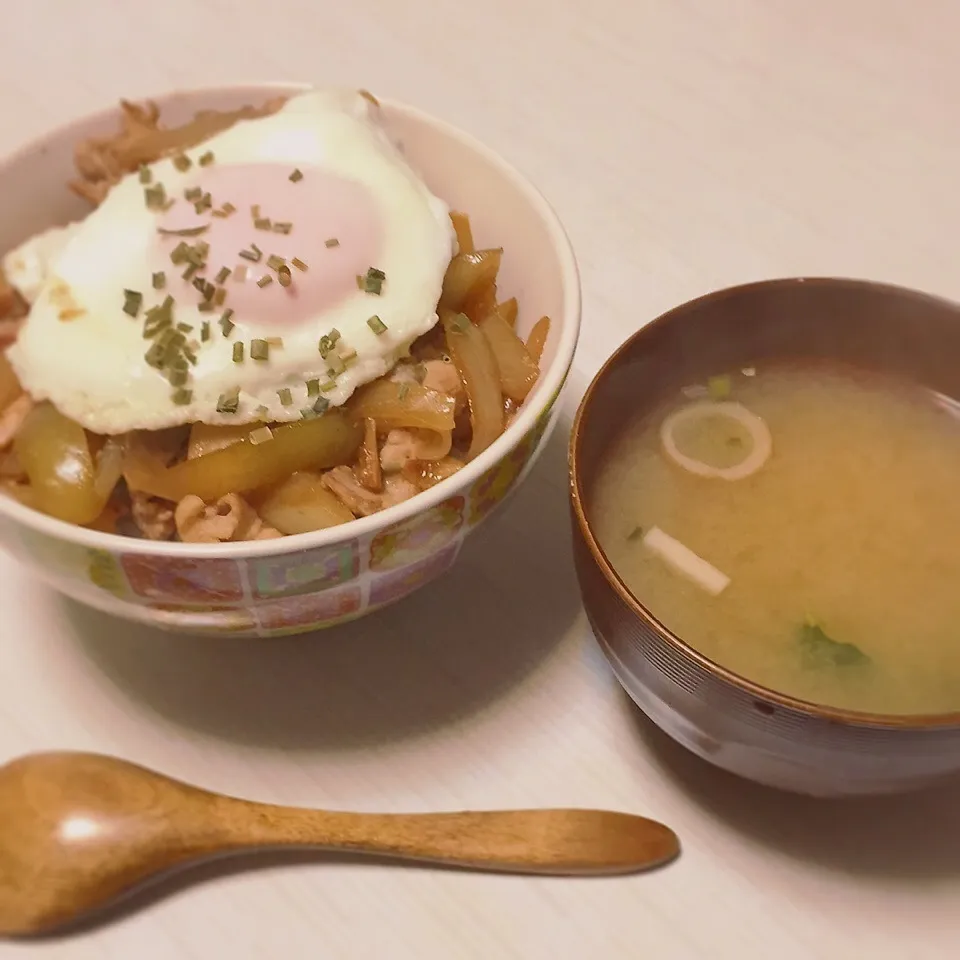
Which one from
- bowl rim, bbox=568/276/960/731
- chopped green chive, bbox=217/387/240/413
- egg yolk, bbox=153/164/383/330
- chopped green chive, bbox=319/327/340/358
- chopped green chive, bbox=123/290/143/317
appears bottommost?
bowl rim, bbox=568/276/960/731

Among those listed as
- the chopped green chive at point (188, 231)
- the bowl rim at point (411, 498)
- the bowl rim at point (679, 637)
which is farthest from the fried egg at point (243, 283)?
the bowl rim at point (679, 637)

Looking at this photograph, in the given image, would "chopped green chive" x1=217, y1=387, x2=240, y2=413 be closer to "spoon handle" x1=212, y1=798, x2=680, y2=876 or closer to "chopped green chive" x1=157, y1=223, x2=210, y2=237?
"chopped green chive" x1=157, y1=223, x2=210, y2=237

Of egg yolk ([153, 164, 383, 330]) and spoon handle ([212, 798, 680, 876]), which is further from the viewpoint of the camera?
egg yolk ([153, 164, 383, 330])

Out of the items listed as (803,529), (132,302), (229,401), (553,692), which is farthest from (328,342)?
(803,529)

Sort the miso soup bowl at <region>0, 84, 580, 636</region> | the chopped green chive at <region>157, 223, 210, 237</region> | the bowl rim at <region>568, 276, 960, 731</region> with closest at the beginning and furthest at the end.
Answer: the bowl rim at <region>568, 276, 960, 731</region> → the miso soup bowl at <region>0, 84, 580, 636</region> → the chopped green chive at <region>157, 223, 210, 237</region>

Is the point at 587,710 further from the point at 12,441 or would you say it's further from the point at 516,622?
the point at 12,441

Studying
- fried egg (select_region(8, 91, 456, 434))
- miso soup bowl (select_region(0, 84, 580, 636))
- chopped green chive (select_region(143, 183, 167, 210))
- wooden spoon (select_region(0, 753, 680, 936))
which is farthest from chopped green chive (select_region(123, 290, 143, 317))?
wooden spoon (select_region(0, 753, 680, 936))

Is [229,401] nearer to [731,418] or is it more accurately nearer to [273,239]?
[273,239]
